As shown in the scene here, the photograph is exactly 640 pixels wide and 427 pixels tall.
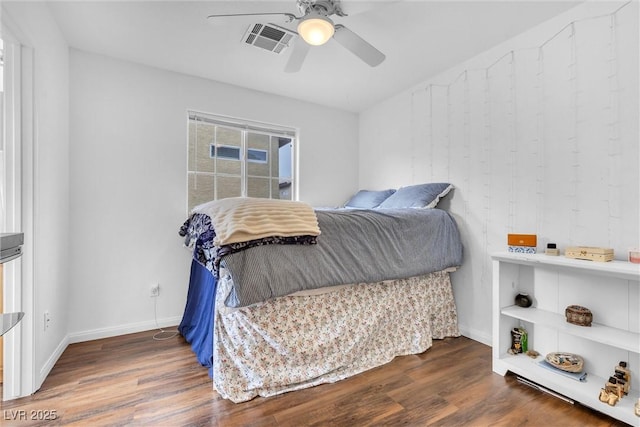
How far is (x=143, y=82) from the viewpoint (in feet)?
8.72

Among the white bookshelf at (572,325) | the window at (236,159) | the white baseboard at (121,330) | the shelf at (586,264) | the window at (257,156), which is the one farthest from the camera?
the window at (257,156)

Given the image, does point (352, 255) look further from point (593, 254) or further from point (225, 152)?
point (225, 152)

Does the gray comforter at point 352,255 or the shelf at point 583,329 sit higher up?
the gray comforter at point 352,255

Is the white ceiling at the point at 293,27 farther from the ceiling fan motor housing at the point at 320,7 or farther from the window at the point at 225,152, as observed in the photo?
the window at the point at 225,152

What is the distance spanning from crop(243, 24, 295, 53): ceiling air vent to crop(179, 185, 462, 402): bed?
129 centimetres

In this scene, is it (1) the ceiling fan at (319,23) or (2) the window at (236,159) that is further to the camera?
(2) the window at (236,159)

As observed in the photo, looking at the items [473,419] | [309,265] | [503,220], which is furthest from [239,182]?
[473,419]

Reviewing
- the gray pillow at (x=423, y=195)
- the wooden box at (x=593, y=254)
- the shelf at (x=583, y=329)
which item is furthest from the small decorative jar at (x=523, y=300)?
the gray pillow at (x=423, y=195)

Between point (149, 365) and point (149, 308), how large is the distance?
29.1 inches

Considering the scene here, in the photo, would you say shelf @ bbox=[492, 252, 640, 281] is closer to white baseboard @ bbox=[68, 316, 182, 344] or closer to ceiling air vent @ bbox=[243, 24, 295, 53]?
ceiling air vent @ bbox=[243, 24, 295, 53]

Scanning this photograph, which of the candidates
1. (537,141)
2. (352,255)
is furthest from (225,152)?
(537,141)

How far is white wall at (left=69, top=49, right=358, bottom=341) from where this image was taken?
2.43 metres

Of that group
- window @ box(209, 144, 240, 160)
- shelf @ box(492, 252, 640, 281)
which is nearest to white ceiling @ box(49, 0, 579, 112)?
window @ box(209, 144, 240, 160)

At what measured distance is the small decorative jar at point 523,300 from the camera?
6.75 ft
